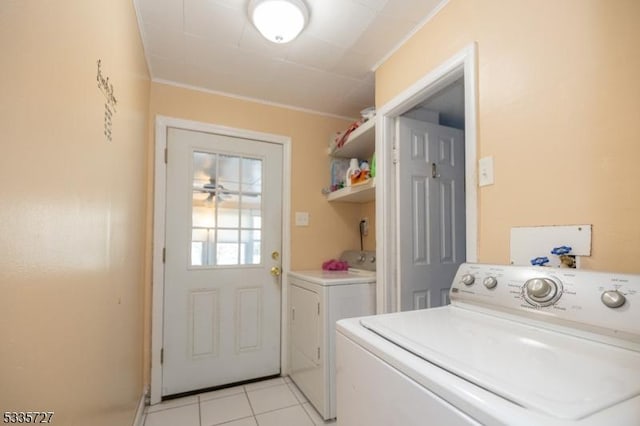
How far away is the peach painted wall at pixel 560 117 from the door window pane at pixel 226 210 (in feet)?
5.65

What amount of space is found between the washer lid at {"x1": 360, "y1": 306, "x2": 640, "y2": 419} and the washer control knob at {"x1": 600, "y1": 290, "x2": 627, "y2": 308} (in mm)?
98

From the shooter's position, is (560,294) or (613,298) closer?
(613,298)

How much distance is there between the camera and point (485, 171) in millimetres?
1211

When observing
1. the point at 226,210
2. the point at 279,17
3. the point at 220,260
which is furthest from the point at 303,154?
the point at 279,17

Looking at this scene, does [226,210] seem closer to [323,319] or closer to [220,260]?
[220,260]

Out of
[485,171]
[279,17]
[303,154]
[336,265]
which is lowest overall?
[336,265]

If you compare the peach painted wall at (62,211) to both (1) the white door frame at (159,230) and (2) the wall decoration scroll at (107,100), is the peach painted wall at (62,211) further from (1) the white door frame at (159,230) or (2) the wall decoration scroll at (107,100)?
(1) the white door frame at (159,230)

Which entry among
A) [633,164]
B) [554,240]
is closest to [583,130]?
[633,164]

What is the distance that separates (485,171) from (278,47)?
1412 millimetres

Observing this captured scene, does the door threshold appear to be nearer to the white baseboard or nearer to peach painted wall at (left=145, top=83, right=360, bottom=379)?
the white baseboard

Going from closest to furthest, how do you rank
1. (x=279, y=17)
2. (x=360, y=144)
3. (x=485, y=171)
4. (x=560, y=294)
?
(x=560, y=294) → (x=485, y=171) → (x=279, y=17) → (x=360, y=144)

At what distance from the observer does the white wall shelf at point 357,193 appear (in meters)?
2.10

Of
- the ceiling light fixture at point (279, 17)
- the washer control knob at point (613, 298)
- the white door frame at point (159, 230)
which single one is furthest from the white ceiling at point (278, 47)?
the washer control knob at point (613, 298)

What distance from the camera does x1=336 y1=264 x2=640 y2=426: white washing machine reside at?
0.48m
